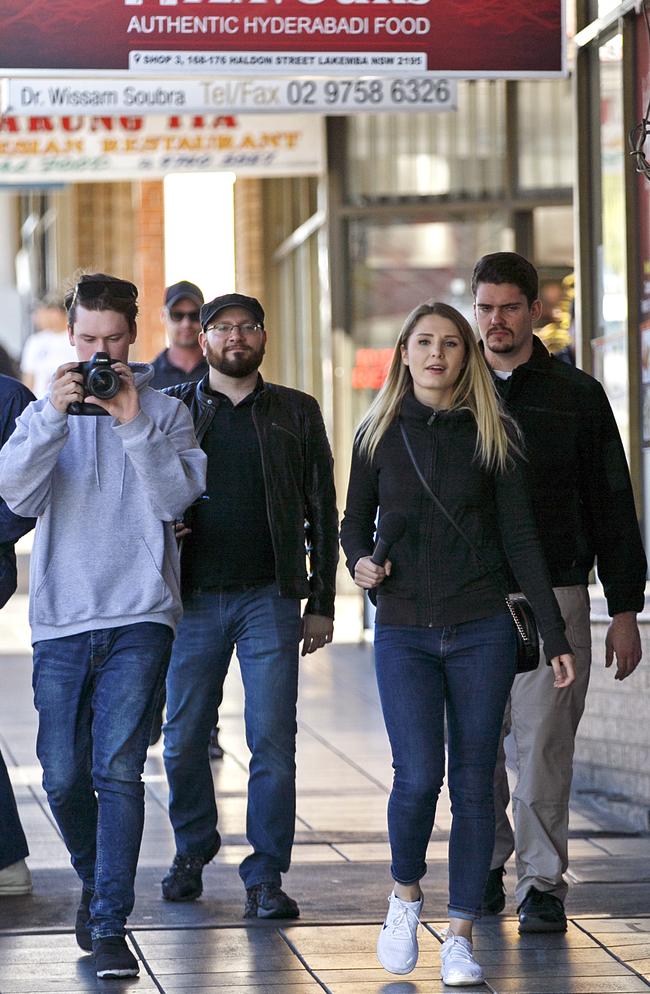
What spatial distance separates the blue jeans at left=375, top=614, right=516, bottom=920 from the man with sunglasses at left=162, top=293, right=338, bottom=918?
918 mm

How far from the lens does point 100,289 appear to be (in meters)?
5.34

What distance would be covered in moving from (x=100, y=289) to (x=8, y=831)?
208cm

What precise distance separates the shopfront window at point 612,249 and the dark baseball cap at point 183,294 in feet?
6.12

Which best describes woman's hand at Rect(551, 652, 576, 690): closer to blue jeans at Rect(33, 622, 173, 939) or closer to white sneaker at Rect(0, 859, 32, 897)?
blue jeans at Rect(33, 622, 173, 939)

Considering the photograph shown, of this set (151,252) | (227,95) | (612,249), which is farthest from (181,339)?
(151,252)

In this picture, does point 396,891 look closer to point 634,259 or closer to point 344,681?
point 634,259

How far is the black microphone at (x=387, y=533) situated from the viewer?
17.1ft

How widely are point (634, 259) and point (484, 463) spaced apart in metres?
3.13

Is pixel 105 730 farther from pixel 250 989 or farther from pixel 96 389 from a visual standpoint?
pixel 96 389

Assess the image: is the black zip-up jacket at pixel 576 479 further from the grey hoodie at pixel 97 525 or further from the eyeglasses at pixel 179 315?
the eyeglasses at pixel 179 315

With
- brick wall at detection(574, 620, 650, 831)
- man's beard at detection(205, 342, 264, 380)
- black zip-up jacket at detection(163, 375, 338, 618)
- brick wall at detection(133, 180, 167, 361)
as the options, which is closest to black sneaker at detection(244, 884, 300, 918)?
black zip-up jacket at detection(163, 375, 338, 618)

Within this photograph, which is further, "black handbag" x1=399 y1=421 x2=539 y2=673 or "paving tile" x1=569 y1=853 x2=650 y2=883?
"paving tile" x1=569 y1=853 x2=650 y2=883

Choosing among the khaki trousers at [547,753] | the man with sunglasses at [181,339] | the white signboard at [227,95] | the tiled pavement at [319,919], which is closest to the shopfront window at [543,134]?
the white signboard at [227,95]

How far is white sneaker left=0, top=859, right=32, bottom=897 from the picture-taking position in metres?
6.30
